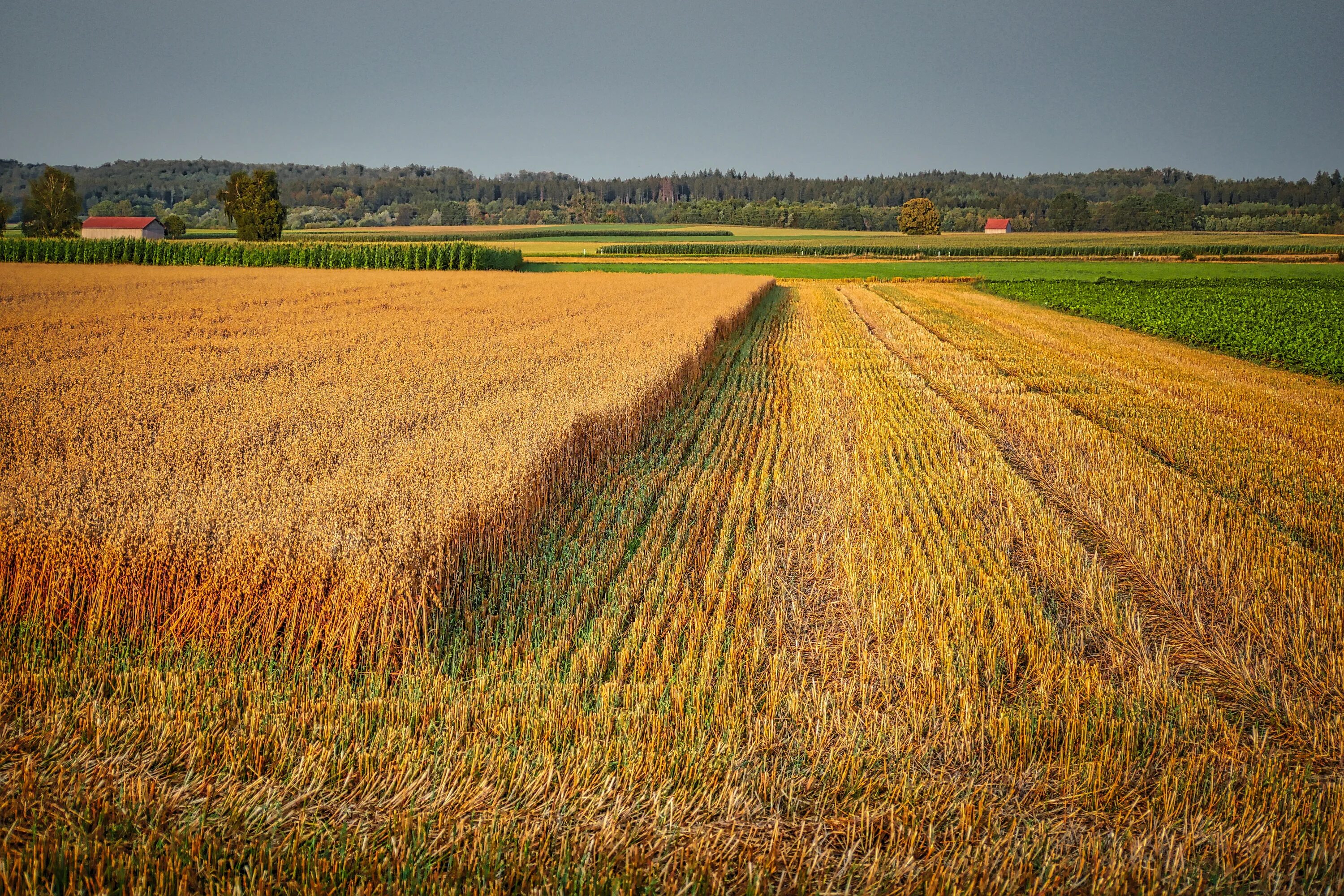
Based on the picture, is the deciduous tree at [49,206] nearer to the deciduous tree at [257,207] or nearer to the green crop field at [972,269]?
the deciduous tree at [257,207]

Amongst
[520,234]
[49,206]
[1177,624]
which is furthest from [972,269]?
[49,206]

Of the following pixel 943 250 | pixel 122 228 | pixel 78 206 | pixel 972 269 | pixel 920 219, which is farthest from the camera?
pixel 920 219

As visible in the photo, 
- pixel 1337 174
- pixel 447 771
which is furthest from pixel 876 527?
pixel 1337 174

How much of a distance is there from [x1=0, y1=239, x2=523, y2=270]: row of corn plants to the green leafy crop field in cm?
3597

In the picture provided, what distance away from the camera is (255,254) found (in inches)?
2089

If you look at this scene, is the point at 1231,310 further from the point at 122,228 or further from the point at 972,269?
the point at 122,228

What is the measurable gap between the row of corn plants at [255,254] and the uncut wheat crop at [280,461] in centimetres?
4102

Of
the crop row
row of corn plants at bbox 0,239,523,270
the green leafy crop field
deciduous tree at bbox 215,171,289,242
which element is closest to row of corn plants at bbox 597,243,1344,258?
the crop row

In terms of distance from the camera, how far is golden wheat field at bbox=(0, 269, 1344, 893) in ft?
9.92

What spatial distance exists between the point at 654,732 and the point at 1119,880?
1973mm

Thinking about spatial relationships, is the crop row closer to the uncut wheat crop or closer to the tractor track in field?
the uncut wheat crop

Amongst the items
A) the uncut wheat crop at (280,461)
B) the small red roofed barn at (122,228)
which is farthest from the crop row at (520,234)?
the uncut wheat crop at (280,461)

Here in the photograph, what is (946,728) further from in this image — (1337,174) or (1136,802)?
(1337,174)

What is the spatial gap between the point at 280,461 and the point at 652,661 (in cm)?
340
